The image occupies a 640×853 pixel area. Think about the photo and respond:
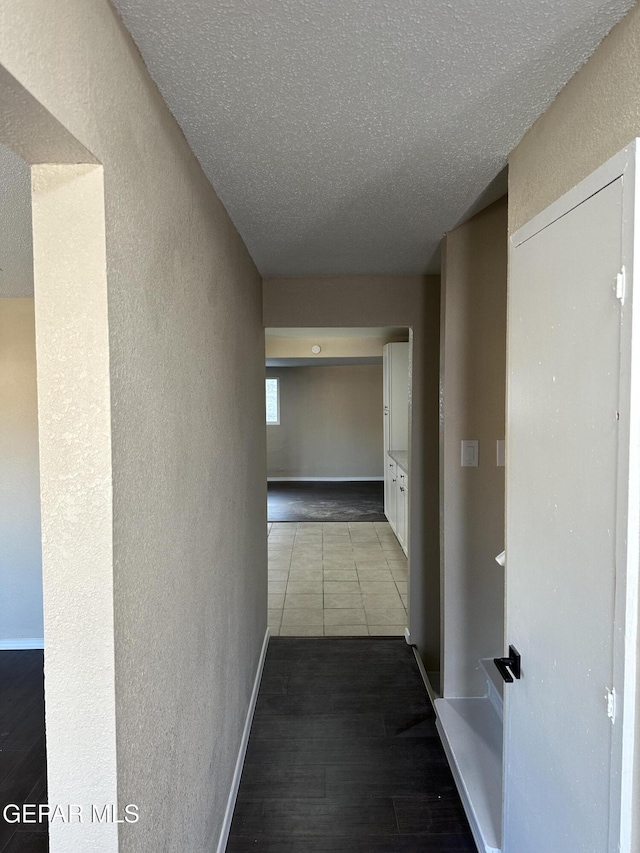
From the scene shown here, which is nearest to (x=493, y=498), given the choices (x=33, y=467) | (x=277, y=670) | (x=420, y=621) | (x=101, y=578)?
(x=420, y=621)

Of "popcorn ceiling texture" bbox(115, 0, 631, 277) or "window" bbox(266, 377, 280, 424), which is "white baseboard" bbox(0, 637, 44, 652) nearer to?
"popcorn ceiling texture" bbox(115, 0, 631, 277)

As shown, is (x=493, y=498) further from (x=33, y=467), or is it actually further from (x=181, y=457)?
(x=33, y=467)

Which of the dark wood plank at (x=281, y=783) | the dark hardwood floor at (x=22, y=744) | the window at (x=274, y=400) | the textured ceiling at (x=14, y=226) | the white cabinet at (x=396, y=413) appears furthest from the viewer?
the window at (x=274, y=400)

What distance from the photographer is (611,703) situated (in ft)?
3.05

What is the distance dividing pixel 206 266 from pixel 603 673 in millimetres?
1477

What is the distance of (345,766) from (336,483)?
709 centimetres

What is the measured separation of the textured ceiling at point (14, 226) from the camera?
4.37 feet

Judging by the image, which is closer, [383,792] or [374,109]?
[374,109]

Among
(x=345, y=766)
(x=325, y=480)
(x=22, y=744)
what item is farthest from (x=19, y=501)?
(x=325, y=480)

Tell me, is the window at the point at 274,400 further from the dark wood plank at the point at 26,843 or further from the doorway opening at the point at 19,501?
the dark wood plank at the point at 26,843

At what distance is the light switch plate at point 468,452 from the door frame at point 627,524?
1.44m

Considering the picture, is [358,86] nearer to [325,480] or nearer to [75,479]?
[75,479]

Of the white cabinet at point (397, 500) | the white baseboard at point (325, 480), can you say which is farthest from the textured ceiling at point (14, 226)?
the white baseboard at point (325, 480)

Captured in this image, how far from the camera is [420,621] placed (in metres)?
3.10
